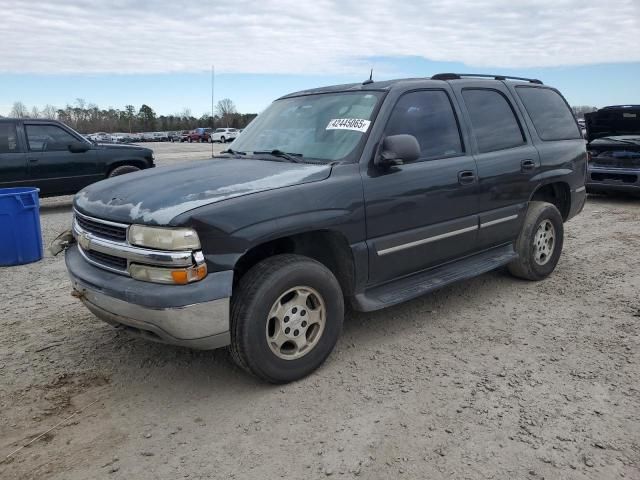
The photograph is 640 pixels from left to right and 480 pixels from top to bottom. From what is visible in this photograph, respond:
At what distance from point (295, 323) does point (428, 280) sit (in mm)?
1319

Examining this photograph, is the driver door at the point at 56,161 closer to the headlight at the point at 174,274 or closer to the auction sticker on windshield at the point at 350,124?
the auction sticker on windshield at the point at 350,124

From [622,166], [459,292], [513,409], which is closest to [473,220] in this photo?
[459,292]

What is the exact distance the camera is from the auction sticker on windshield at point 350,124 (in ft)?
12.7

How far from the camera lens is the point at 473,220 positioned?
4500 mm

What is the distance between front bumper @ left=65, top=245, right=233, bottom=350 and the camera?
2.95m

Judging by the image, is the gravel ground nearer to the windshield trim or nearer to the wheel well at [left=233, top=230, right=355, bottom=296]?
the wheel well at [left=233, top=230, right=355, bottom=296]

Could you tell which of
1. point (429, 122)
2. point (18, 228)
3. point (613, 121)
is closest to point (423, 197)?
point (429, 122)

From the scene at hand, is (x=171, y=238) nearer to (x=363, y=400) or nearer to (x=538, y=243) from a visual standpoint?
(x=363, y=400)

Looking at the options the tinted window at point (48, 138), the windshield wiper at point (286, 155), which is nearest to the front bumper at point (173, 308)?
the windshield wiper at point (286, 155)

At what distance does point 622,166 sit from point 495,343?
7875 mm

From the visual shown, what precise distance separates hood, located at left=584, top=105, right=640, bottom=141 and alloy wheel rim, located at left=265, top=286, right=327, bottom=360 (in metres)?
8.51

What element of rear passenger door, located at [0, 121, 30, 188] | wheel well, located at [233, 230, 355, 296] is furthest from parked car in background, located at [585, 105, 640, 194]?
rear passenger door, located at [0, 121, 30, 188]

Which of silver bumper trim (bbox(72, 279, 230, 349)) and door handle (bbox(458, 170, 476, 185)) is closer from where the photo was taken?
silver bumper trim (bbox(72, 279, 230, 349))

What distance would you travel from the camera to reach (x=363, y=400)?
128 inches
